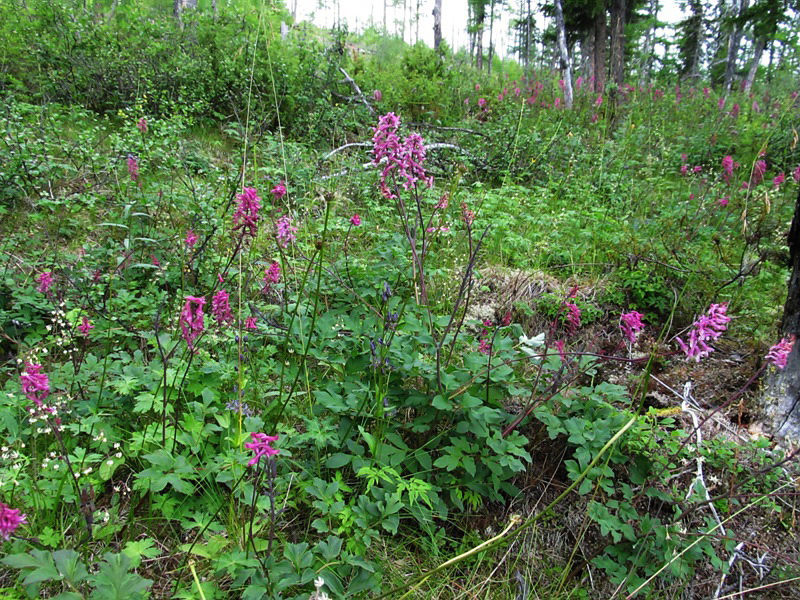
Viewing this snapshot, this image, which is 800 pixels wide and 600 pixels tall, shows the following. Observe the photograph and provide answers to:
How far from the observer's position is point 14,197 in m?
3.55

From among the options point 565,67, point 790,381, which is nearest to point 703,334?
point 790,381

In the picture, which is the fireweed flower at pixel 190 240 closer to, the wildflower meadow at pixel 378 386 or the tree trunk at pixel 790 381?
the wildflower meadow at pixel 378 386

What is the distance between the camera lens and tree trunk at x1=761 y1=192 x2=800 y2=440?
2189mm

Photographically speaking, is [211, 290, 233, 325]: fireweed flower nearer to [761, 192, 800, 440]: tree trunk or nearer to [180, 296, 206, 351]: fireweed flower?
[180, 296, 206, 351]: fireweed flower

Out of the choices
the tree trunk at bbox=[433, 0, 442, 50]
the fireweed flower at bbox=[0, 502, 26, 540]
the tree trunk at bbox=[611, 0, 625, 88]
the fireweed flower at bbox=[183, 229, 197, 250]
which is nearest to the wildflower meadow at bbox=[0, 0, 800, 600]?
the fireweed flower at bbox=[0, 502, 26, 540]

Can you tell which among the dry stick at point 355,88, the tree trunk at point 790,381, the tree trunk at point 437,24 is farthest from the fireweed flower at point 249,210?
the tree trunk at point 437,24

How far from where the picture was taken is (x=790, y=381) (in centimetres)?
222

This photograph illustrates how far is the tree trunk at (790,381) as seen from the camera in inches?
86.2

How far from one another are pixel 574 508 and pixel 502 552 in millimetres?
359

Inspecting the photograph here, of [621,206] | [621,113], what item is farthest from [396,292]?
Answer: [621,113]

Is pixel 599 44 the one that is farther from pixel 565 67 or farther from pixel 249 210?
pixel 249 210

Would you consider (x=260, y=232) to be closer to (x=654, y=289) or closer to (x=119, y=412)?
(x=119, y=412)

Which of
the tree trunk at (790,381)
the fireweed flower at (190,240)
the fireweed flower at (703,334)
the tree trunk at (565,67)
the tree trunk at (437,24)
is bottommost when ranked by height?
the tree trunk at (790,381)

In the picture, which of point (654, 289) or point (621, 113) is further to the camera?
point (621, 113)
